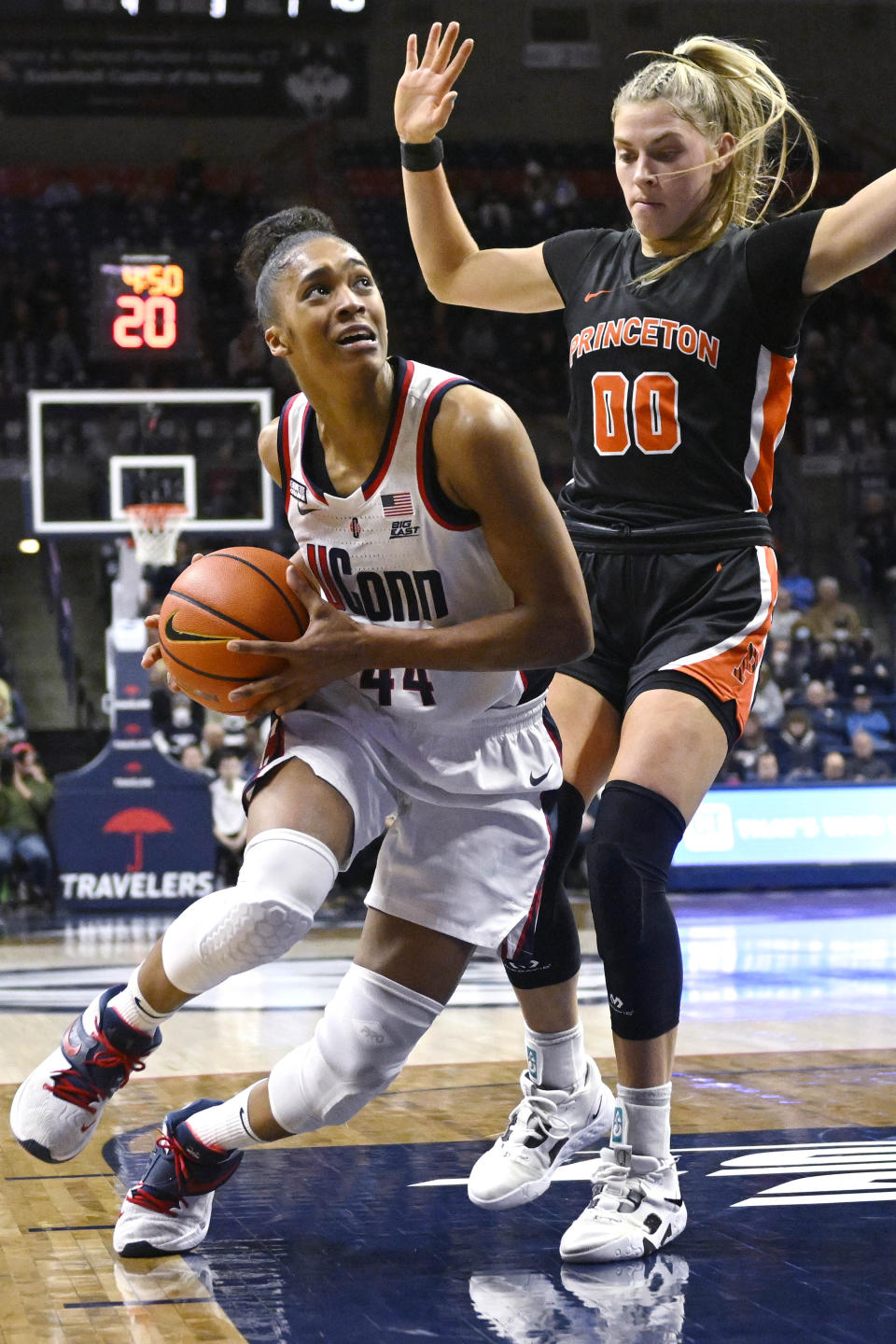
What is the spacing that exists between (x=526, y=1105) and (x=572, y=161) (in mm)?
16383

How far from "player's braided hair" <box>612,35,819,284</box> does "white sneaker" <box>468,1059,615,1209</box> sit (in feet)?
5.58

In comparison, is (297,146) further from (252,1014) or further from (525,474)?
(525,474)

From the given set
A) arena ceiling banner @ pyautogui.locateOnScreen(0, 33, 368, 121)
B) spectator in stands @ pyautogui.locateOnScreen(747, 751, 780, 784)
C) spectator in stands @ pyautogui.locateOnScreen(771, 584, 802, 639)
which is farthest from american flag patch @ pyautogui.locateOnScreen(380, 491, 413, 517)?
arena ceiling banner @ pyautogui.locateOnScreen(0, 33, 368, 121)

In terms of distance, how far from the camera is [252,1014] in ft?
19.9

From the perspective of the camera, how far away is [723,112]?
3285mm

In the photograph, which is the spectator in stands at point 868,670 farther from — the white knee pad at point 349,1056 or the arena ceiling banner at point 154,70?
the white knee pad at point 349,1056

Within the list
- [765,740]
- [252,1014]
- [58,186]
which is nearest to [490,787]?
[252,1014]

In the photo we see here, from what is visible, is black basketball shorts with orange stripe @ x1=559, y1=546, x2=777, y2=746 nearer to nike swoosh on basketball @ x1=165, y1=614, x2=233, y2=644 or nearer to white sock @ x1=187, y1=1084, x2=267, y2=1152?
nike swoosh on basketball @ x1=165, y1=614, x2=233, y2=644

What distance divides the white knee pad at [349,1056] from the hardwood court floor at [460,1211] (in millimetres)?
280

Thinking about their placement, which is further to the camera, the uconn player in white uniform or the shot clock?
the shot clock

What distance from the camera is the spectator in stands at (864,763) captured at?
12.1 meters

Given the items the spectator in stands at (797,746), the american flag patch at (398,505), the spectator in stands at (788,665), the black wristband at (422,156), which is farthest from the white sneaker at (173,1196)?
the spectator in stands at (788,665)

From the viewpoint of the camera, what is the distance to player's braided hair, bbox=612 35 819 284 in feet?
10.5

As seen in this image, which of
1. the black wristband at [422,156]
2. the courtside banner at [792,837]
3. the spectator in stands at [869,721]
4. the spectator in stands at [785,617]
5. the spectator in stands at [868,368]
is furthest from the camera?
the spectator in stands at [868,368]
